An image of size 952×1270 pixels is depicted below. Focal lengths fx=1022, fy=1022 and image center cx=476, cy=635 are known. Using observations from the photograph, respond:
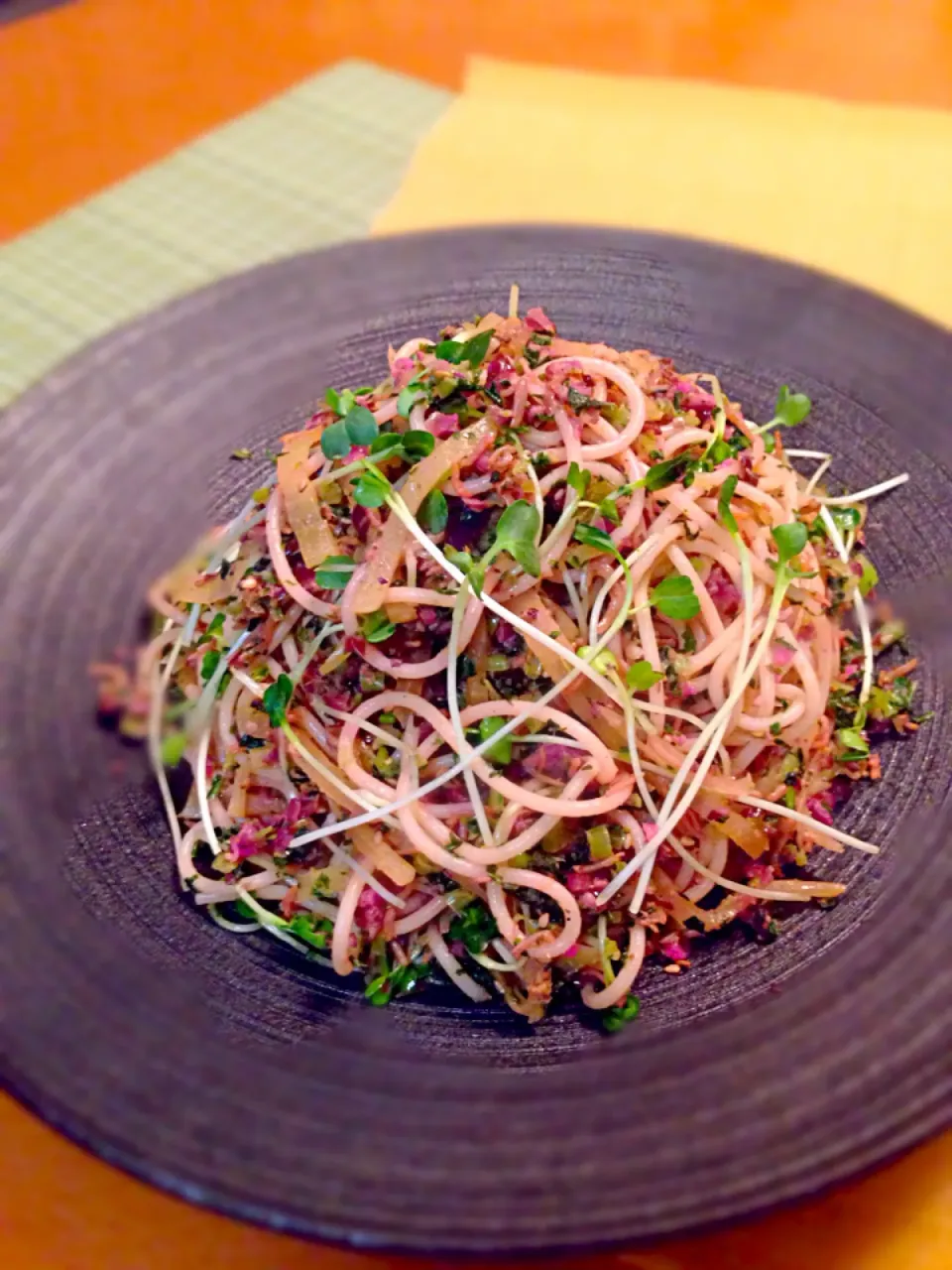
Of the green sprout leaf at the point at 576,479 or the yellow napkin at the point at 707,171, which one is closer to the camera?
the green sprout leaf at the point at 576,479

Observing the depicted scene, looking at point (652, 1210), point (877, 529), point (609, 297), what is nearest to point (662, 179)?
point (609, 297)

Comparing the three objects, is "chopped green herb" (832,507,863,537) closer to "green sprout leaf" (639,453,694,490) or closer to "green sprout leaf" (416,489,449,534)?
"green sprout leaf" (639,453,694,490)

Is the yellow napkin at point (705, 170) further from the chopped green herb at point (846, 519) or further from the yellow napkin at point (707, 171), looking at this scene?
the chopped green herb at point (846, 519)

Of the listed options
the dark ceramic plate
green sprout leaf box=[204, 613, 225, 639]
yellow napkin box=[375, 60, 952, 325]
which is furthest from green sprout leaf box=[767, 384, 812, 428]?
green sprout leaf box=[204, 613, 225, 639]

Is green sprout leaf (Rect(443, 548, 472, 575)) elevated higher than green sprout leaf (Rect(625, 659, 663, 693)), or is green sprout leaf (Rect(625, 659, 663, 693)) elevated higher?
green sprout leaf (Rect(443, 548, 472, 575))

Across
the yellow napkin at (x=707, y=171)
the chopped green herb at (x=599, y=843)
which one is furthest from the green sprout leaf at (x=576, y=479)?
the yellow napkin at (x=707, y=171)

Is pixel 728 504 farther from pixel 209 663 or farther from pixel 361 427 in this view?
pixel 209 663
